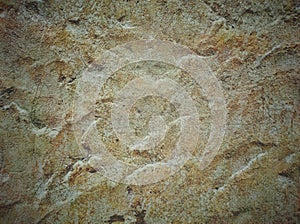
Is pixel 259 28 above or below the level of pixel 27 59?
above

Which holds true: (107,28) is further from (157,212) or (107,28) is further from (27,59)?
(157,212)

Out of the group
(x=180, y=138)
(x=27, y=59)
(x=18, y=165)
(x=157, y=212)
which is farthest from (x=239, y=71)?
(x=18, y=165)

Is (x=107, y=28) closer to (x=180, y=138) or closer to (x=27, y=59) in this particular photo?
(x=27, y=59)

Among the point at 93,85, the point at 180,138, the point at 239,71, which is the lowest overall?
the point at 180,138

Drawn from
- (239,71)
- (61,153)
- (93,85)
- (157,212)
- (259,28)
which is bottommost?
(157,212)

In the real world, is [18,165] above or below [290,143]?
below

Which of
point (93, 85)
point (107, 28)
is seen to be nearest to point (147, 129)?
point (93, 85)
